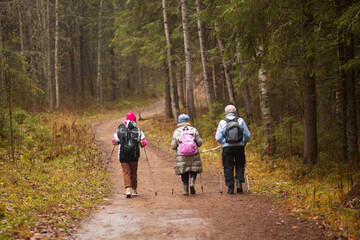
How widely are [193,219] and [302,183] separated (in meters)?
4.22

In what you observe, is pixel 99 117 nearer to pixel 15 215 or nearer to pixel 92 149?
pixel 92 149

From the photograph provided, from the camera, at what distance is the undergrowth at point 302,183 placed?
19.2 ft

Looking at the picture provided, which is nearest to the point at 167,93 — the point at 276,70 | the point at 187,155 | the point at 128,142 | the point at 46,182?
the point at 276,70

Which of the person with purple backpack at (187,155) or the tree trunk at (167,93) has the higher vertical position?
the tree trunk at (167,93)

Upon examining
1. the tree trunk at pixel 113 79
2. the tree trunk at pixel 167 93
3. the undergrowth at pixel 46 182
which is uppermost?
the tree trunk at pixel 113 79

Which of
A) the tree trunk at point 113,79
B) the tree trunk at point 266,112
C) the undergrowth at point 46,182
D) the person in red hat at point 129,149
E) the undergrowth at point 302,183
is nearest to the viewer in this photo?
the undergrowth at point 302,183

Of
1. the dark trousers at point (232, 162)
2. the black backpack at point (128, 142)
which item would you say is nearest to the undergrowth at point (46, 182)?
the black backpack at point (128, 142)

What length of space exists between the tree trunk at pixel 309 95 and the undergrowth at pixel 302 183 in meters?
0.47

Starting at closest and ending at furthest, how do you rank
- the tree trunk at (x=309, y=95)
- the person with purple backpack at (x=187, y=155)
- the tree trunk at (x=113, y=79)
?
the person with purple backpack at (x=187, y=155), the tree trunk at (x=309, y=95), the tree trunk at (x=113, y=79)

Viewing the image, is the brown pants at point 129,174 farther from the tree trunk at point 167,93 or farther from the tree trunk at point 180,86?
the tree trunk at point 180,86

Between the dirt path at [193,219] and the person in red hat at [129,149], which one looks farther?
the person in red hat at [129,149]

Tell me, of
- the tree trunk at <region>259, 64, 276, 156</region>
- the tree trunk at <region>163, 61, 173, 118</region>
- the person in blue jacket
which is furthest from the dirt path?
the tree trunk at <region>163, 61, 173, 118</region>

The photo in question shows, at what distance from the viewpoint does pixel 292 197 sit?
8062 mm

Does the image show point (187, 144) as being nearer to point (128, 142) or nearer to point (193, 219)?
point (128, 142)
